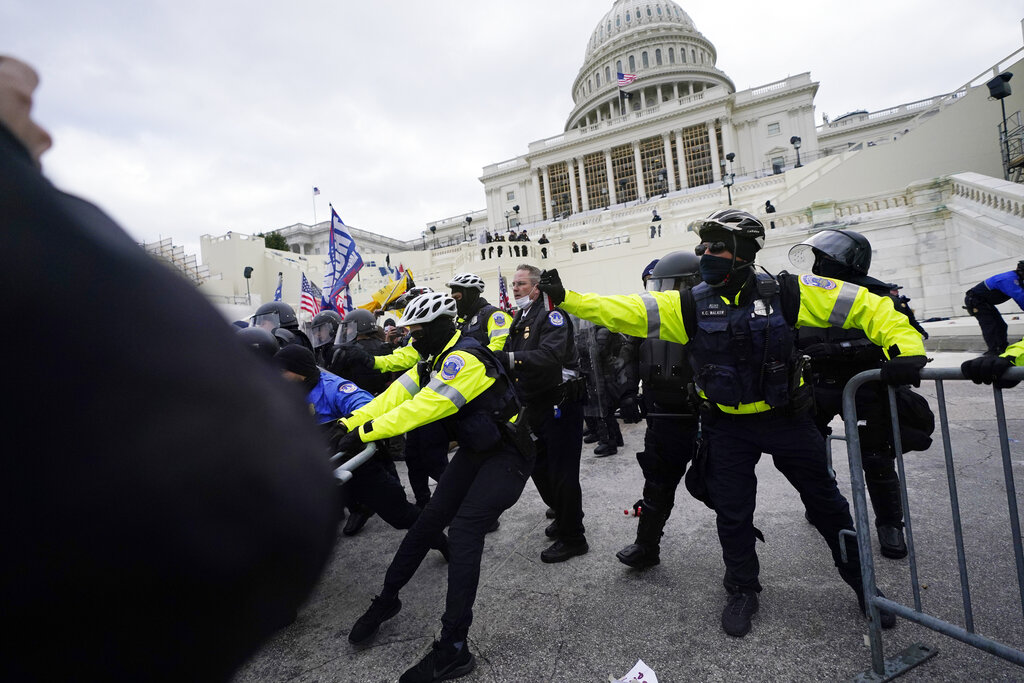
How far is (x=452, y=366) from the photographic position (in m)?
2.94

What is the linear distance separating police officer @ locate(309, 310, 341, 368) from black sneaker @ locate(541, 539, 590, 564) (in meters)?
4.44

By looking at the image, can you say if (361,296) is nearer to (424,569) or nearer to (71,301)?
(424,569)

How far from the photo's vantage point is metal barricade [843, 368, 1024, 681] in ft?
6.65

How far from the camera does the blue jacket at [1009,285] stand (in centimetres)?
470

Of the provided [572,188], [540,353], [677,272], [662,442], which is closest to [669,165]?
[572,188]

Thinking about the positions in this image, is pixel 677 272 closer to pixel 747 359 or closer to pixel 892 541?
pixel 747 359

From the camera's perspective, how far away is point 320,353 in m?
7.18

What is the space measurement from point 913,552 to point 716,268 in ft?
5.42

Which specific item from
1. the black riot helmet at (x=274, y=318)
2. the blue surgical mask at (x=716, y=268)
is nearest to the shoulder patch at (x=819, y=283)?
the blue surgical mask at (x=716, y=268)

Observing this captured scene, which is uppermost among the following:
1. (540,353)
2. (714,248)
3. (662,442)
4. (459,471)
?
(714,248)

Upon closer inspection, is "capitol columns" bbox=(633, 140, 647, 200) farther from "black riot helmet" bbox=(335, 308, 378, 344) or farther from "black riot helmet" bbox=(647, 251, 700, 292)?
"black riot helmet" bbox=(647, 251, 700, 292)

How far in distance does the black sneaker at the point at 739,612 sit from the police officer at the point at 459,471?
4.30ft

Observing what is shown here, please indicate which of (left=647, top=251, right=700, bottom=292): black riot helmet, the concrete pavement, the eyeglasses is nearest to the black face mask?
the concrete pavement

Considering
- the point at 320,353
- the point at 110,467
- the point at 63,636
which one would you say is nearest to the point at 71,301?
the point at 110,467
